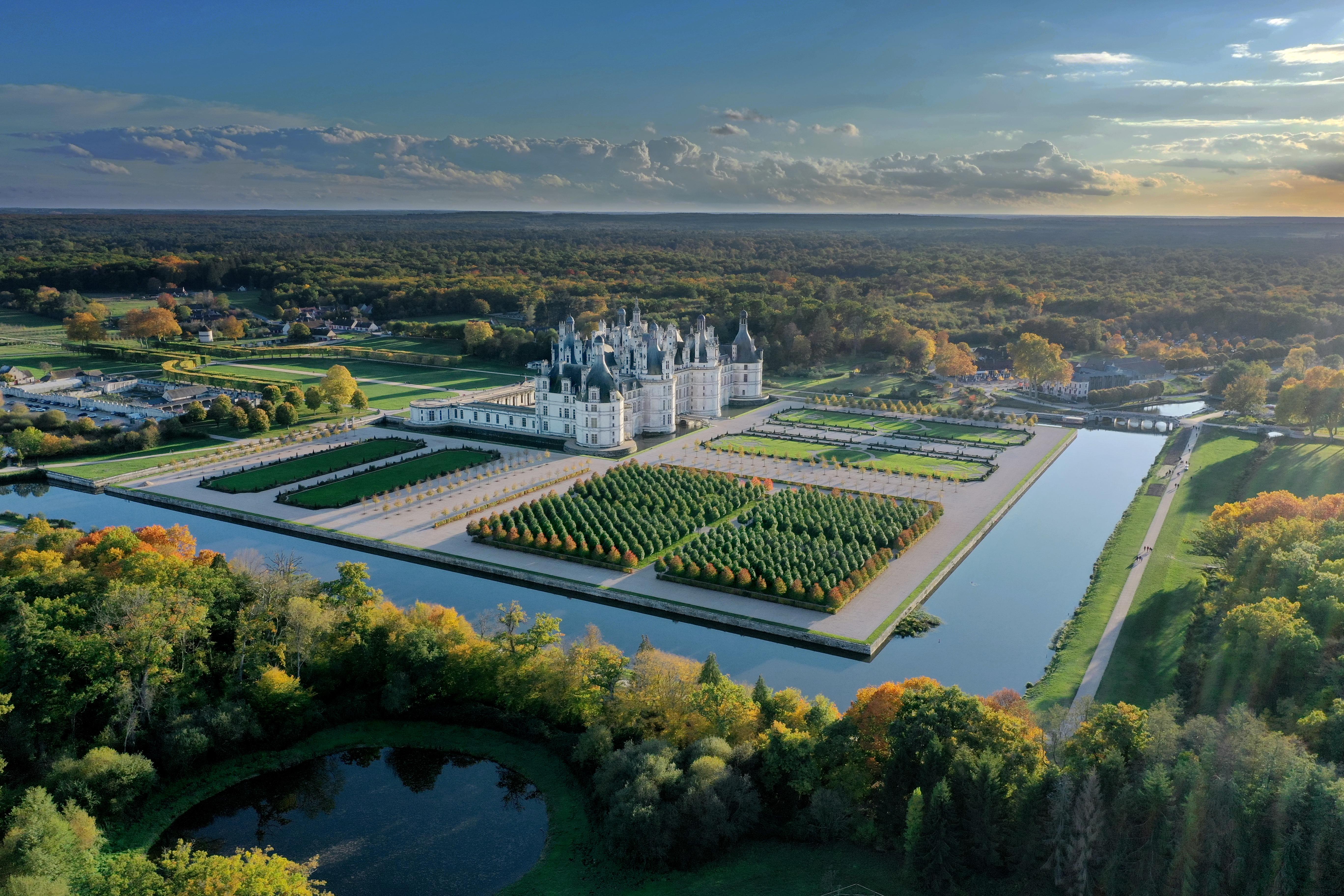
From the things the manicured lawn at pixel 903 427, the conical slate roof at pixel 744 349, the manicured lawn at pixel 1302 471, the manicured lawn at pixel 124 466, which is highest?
the conical slate roof at pixel 744 349

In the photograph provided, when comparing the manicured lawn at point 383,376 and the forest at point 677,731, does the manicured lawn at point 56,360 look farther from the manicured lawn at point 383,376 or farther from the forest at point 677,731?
the forest at point 677,731

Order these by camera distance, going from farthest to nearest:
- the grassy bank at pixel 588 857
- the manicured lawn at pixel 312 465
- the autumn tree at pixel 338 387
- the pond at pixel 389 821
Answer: the autumn tree at pixel 338 387, the manicured lawn at pixel 312 465, the pond at pixel 389 821, the grassy bank at pixel 588 857

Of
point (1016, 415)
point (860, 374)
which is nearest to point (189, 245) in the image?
point (860, 374)

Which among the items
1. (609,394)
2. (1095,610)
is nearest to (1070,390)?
(609,394)

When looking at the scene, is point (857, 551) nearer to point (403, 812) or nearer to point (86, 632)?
point (403, 812)

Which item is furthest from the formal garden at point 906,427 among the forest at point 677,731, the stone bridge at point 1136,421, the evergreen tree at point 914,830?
the evergreen tree at point 914,830

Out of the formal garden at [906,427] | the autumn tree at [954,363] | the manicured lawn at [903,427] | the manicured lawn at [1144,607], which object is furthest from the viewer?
the autumn tree at [954,363]

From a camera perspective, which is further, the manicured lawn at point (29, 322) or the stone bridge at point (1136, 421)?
the manicured lawn at point (29, 322)

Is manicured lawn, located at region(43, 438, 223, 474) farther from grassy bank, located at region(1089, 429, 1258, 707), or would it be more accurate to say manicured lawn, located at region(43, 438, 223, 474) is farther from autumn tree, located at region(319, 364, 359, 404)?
grassy bank, located at region(1089, 429, 1258, 707)
